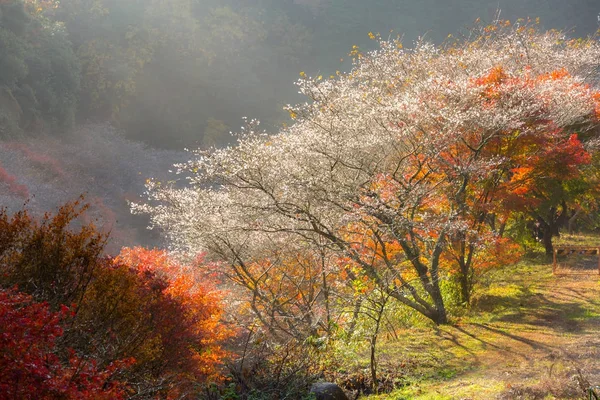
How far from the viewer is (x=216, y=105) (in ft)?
144

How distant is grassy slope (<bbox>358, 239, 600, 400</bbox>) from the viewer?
6.24m

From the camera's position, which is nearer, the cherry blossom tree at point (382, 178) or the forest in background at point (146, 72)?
the cherry blossom tree at point (382, 178)

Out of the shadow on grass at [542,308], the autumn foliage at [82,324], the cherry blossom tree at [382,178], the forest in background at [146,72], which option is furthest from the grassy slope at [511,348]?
the forest in background at [146,72]

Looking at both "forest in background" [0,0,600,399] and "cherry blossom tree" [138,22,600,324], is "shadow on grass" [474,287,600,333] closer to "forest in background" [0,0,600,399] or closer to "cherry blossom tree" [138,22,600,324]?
"forest in background" [0,0,600,399]

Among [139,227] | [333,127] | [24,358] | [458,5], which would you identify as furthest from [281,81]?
[24,358]

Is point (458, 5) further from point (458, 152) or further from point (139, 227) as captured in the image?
point (458, 152)

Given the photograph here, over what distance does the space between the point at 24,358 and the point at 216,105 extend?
41.3 meters

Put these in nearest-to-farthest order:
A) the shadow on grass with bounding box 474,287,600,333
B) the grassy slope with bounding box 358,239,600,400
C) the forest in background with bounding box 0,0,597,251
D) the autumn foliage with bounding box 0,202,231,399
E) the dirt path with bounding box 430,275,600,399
Answer: the autumn foliage with bounding box 0,202,231,399 < the dirt path with bounding box 430,275,600,399 < the grassy slope with bounding box 358,239,600,400 < the shadow on grass with bounding box 474,287,600,333 < the forest in background with bounding box 0,0,597,251

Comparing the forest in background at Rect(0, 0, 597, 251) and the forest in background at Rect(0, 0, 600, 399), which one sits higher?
the forest in background at Rect(0, 0, 597, 251)

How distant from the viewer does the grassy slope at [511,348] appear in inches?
246

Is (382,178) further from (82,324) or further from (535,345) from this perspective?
(82,324)

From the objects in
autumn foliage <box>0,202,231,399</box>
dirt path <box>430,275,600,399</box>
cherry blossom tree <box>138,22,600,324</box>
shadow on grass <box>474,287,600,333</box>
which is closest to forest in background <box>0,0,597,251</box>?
cherry blossom tree <box>138,22,600,324</box>

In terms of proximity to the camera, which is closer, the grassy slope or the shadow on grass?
the grassy slope

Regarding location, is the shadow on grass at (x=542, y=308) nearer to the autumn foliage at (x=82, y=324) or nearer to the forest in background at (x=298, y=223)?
the forest in background at (x=298, y=223)
